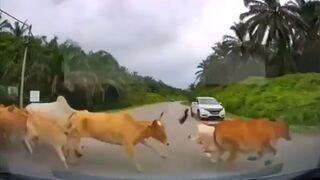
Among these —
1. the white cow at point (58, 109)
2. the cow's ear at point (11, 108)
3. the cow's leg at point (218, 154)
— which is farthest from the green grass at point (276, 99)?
the cow's ear at point (11, 108)

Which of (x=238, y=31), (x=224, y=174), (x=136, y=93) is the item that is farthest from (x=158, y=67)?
(x=224, y=174)

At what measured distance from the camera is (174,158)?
373 cm

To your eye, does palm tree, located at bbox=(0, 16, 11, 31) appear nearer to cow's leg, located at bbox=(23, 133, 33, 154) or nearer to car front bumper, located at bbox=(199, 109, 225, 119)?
cow's leg, located at bbox=(23, 133, 33, 154)

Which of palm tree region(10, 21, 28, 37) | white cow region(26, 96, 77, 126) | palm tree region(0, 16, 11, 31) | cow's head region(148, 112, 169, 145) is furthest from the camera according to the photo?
palm tree region(0, 16, 11, 31)

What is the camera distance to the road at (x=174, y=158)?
371 cm

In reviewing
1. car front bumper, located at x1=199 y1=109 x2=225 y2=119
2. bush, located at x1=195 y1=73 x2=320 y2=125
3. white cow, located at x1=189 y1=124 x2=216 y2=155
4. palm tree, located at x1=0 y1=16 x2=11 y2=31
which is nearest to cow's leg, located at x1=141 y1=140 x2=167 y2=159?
white cow, located at x1=189 y1=124 x2=216 y2=155

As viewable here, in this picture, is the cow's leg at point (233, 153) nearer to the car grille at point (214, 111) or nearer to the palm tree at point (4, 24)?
the car grille at point (214, 111)

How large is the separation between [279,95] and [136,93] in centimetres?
89

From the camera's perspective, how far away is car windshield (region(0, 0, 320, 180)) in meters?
3.74

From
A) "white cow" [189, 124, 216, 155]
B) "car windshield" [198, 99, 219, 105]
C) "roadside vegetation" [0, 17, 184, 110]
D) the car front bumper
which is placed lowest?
"white cow" [189, 124, 216, 155]

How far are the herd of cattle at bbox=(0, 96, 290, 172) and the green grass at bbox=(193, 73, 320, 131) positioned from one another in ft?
0.24

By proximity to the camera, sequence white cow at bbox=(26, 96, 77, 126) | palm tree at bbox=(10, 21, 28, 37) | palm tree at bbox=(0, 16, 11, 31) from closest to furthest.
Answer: white cow at bbox=(26, 96, 77, 126), palm tree at bbox=(10, 21, 28, 37), palm tree at bbox=(0, 16, 11, 31)

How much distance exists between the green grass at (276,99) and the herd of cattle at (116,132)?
73 millimetres

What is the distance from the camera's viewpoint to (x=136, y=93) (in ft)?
12.5
